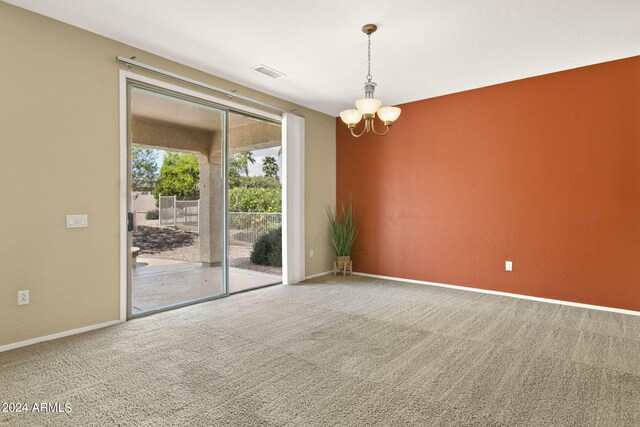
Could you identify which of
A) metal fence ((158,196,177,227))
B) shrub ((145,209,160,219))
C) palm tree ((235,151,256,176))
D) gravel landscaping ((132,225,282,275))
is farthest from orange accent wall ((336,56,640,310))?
shrub ((145,209,160,219))

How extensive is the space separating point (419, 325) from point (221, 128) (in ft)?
10.9

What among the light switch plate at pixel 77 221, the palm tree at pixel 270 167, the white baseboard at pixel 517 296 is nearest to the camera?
the light switch plate at pixel 77 221

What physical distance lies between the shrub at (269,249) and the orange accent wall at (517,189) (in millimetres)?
1478

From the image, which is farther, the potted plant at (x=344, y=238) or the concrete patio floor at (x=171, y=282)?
the potted plant at (x=344, y=238)

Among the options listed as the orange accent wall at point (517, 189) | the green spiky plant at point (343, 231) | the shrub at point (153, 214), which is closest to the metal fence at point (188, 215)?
the shrub at point (153, 214)

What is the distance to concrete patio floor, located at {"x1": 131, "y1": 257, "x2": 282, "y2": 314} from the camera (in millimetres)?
3763

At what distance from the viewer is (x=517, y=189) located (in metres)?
4.47

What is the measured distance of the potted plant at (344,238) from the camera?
19.0 feet

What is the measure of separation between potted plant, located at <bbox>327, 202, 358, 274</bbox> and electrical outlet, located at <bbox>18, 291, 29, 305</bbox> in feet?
13.2

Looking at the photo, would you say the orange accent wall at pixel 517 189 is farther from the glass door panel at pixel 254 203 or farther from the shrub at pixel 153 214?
the shrub at pixel 153 214

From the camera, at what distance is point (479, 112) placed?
474cm

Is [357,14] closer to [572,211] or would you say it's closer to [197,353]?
[197,353]

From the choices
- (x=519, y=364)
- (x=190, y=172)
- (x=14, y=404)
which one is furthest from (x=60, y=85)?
(x=519, y=364)

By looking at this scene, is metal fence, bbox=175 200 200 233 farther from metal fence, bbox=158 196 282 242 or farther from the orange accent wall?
the orange accent wall
